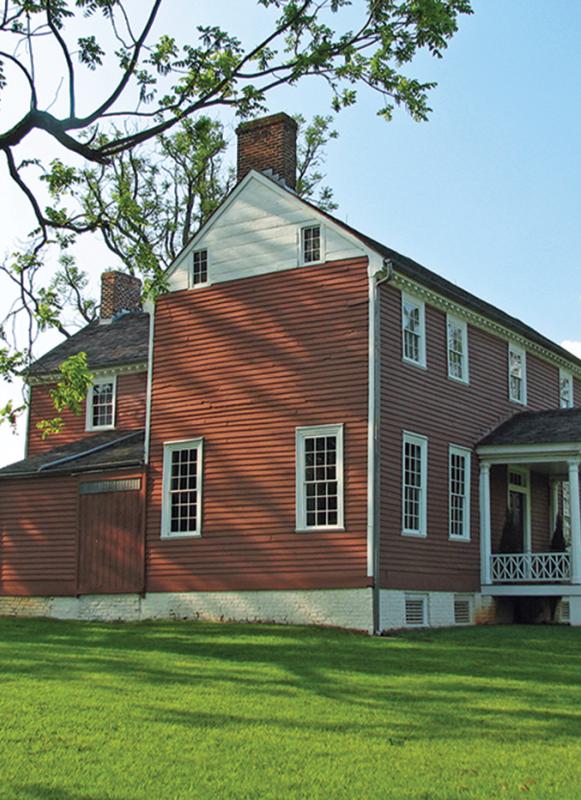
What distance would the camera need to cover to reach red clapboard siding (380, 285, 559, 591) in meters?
20.7

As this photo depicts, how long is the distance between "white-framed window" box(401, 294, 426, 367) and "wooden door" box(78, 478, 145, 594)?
651 centimetres

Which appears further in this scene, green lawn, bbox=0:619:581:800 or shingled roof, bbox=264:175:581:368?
shingled roof, bbox=264:175:581:368

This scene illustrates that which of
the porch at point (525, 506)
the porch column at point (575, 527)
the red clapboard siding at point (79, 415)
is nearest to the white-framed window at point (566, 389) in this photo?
the porch at point (525, 506)

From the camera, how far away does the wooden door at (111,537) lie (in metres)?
23.3

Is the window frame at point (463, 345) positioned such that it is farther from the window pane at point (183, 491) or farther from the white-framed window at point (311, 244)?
the window pane at point (183, 491)

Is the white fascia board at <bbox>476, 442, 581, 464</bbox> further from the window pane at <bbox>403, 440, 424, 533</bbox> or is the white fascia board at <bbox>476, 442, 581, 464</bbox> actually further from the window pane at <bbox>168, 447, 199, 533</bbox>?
the window pane at <bbox>168, 447, 199, 533</bbox>

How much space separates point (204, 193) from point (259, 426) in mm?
20756

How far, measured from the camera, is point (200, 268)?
2373cm

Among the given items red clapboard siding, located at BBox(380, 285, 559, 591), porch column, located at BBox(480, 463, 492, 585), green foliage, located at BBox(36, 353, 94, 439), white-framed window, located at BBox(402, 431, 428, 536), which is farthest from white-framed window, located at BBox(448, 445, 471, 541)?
green foliage, located at BBox(36, 353, 94, 439)

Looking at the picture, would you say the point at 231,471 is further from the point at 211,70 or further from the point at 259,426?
the point at 211,70

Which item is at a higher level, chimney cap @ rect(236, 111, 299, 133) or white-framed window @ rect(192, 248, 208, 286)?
chimney cap @ rect(236, 111, 299, 133)

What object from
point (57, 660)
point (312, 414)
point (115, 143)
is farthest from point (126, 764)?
point (312, 414)

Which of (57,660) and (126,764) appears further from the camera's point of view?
(57,660)

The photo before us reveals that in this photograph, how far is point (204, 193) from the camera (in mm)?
40562
